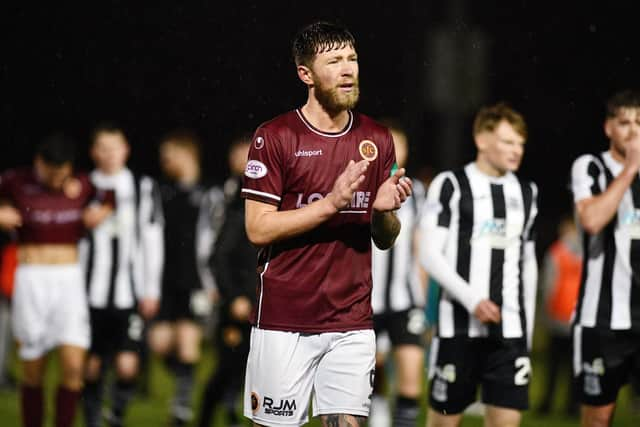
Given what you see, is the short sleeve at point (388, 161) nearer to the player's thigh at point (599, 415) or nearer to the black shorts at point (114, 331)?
the player's thigh at point (599, 415)

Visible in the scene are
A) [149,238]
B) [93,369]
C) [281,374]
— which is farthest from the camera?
[149,238]

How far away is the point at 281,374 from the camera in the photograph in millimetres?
4742

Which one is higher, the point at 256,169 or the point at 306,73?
the point at 306,73

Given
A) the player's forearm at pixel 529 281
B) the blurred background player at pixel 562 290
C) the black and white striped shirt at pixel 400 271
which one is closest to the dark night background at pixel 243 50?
the black and white striped shirt at pixel 400 271

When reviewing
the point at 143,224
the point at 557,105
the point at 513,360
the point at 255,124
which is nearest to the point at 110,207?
the point at 143,224

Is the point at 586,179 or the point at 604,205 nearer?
the point at 604,205

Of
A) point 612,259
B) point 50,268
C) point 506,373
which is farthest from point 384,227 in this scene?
point 50,268

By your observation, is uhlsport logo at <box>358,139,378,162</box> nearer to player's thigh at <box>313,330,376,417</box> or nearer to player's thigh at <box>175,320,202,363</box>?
player's thigh at <box>313,330,376,417</box>

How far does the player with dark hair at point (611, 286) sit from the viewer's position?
19.8 ft

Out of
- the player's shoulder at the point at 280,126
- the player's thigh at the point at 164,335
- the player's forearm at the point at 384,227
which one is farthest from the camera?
the player's thigh at the point at 164,335

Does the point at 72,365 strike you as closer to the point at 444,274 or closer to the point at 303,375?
the point at 444,274

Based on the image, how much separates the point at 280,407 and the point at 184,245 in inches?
222

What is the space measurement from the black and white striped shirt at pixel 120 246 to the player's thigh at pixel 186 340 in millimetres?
888

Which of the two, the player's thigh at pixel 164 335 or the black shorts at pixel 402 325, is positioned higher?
the black shorts at pixel 402 325
